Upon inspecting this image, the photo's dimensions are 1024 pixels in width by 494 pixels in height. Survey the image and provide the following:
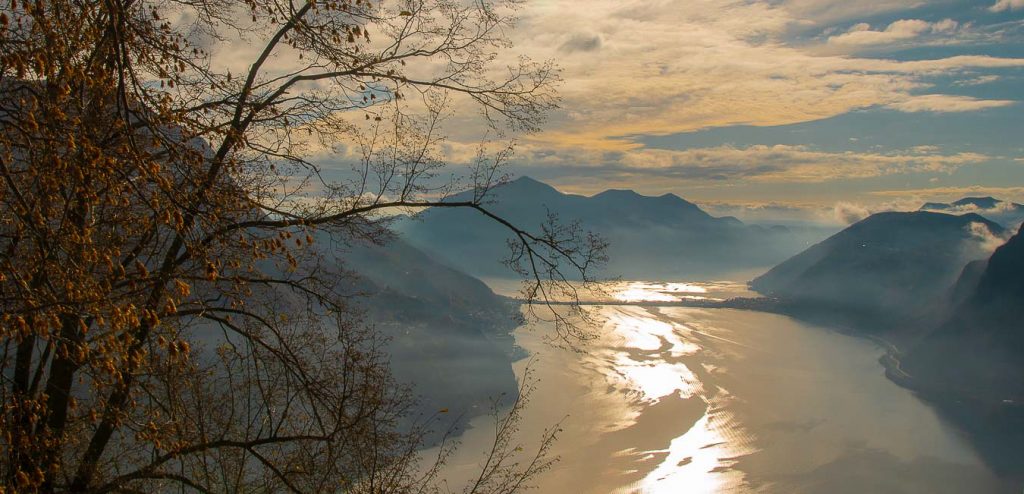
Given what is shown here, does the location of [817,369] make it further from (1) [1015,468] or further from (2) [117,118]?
(2) [117,118]

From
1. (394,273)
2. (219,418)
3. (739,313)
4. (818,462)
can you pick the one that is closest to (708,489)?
(818,462)

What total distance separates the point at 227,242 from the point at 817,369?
84543 mm

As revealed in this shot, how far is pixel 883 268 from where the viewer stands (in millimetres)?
148500

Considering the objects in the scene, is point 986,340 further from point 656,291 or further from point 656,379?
point 656,291

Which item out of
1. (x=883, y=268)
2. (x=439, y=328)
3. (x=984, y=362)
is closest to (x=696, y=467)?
(x=439, y=328)

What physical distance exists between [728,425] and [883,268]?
112m

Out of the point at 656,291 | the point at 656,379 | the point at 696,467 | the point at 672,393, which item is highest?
the point at 656,291

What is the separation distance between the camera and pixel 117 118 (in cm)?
378

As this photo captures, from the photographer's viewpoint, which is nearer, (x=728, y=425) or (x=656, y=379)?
(x=728, y=425)

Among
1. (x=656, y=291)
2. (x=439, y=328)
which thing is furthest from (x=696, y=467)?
(x=656, y=291)

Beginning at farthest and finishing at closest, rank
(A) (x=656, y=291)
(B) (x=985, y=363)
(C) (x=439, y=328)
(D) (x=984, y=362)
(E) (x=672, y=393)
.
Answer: (A) (x=656, y=291) → (D) (x=984, y=362) → (B) (x=985, y=363) → (C) (x=439, y=328) → (E) (x=672, y=393)

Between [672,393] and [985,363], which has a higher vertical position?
[672,393]

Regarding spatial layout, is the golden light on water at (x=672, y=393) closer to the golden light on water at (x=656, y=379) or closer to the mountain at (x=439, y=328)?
the golden light on water at (x=656, y=379)

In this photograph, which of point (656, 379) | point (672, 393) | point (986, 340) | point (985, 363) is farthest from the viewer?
point (986, 340)
